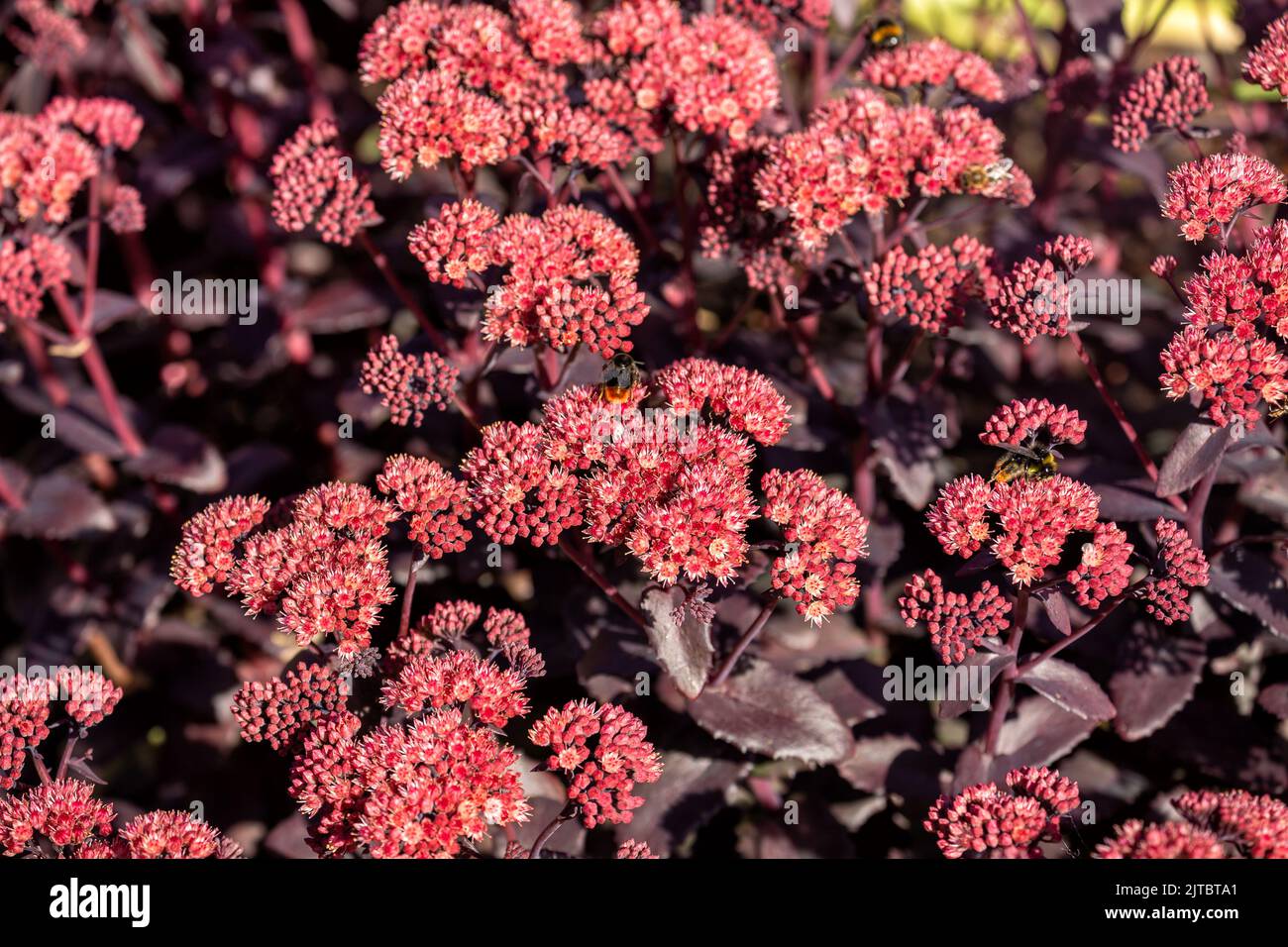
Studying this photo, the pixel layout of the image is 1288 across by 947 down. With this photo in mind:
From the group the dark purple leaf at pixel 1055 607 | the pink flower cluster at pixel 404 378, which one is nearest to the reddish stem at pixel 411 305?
the pink flower cluster at pixel 404 378

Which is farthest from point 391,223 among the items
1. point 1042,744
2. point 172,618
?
point 1042,744

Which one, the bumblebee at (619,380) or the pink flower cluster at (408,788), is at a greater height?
the bumblebee at (619,380)

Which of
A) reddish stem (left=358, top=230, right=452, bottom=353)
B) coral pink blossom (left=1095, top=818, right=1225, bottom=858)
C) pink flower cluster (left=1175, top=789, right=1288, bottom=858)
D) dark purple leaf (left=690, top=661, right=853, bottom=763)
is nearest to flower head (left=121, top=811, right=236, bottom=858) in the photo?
dark purple leaf (left=690, top=661, right=853, bottom=763)

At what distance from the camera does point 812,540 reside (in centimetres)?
216

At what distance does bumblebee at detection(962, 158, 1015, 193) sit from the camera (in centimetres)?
260

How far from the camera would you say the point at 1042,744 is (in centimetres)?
264

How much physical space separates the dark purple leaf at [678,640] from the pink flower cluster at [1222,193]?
144cm

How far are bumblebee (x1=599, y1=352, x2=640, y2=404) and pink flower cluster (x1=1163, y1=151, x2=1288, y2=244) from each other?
1.30 m

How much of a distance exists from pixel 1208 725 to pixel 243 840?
114 inches

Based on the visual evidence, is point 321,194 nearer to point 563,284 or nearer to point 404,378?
point 404,378

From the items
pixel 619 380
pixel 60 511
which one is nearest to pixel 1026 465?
pixel 619 380

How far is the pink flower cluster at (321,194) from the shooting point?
2.69m

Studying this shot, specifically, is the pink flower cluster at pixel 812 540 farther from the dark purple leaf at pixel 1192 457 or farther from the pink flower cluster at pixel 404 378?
the pink flower cluster at pixel 404 378

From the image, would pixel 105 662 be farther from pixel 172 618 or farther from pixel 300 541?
pixel 300 541
